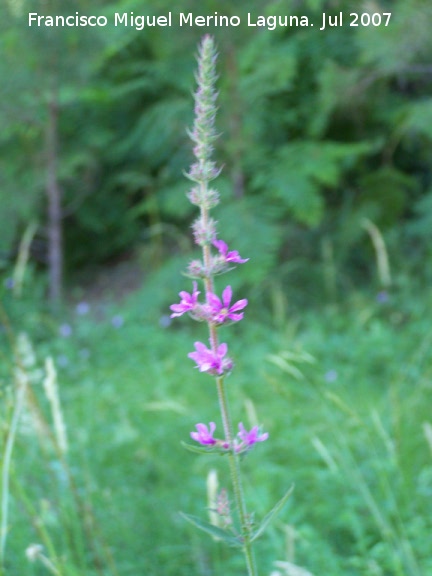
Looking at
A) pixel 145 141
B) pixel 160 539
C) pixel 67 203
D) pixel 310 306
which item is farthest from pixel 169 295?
pixel 160 539

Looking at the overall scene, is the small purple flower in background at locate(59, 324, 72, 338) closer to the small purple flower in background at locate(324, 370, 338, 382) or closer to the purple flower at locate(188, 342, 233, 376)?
the small purple flower in background at locate(324, 370, 338, 382)

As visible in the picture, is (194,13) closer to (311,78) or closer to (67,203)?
(311,78)

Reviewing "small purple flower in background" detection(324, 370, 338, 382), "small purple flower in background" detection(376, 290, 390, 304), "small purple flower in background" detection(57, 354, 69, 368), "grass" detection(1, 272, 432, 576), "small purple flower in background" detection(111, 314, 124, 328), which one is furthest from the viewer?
"small purple flower in background" detection(111, 314, 124, 328)

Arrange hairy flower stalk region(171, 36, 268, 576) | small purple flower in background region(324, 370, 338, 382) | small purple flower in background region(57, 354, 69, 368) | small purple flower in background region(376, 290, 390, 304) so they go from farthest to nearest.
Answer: small purple flower in background region(376, 290, 390, 304) → small purple flower in background region(57, 354, 69, 368) → small purple flower in background region(324, 370, 338, 382) → hairy flower stalk region(171, 36, 268, 576)

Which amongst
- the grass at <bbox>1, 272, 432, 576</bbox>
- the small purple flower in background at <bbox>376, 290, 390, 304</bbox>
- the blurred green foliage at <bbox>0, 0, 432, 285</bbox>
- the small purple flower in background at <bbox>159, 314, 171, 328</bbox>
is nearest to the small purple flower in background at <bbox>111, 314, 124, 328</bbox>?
the grass at <bbox>1, 272, 432, 576</bbox>

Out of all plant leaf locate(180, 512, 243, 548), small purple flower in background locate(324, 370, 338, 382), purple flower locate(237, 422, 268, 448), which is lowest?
plant leaf locate(180, 512, 243, 548)

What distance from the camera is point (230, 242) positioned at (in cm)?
477

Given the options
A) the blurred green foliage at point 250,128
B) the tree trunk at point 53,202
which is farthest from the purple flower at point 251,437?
the tree trunk at point 53,202

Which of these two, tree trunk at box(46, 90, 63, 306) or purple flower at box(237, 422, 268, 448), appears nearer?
purple flower at box(237, 422, 268, 448)

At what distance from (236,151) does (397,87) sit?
1.75 m

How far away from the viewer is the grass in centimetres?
202

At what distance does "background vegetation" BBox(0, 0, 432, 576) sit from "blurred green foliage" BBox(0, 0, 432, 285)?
18mm

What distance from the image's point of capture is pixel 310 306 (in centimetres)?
491

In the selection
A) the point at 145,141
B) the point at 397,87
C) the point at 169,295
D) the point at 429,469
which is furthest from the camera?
the point at 397,87
